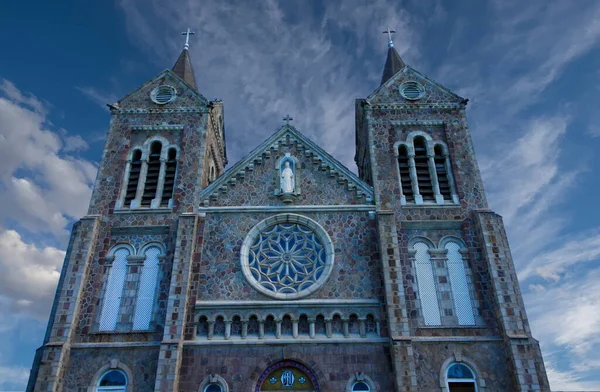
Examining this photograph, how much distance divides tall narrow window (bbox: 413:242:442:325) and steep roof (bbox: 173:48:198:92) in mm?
16036

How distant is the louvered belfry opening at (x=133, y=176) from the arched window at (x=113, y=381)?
25.1 feet

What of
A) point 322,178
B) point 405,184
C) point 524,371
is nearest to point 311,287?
point 322,178

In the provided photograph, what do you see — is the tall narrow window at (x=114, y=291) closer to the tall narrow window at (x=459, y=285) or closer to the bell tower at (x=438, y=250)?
the bell tower at (x=438, y=250)

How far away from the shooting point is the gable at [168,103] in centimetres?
2508

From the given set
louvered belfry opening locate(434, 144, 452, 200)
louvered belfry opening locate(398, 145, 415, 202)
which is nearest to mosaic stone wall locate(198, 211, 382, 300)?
louvered belfry opening locate(398, 145, 415, 202)

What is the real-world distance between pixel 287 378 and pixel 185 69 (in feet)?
62.4

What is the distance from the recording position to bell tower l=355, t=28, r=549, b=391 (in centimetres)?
1809

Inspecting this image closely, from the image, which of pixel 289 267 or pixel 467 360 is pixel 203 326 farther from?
pixel 467 360

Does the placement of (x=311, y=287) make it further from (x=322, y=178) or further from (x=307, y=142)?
(x=307, y=142)

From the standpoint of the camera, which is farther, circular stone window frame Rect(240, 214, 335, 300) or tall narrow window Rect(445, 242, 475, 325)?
circular stone window frame Rect(240, 214, 335, 300)

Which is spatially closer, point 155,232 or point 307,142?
point 155,232

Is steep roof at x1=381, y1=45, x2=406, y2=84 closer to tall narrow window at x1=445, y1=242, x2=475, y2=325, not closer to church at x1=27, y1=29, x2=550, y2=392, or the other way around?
church at x1=27, y1=29, x2=550, y2=392

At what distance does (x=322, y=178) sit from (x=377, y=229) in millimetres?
3733

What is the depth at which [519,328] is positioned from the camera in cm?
1856
